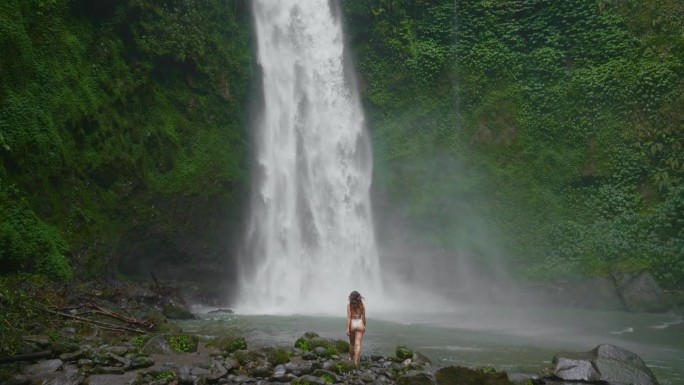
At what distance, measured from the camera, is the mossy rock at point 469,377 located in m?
7.61

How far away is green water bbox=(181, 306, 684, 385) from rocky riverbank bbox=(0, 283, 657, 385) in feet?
2.87

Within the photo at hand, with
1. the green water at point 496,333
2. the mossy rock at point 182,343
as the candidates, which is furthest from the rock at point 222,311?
the mossy rock at point 182,343

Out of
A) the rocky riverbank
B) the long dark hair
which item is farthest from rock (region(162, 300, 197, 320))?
the long dark hair

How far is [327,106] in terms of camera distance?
79.2 ft

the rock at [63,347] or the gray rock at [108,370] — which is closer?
the gray rock at [108,370]

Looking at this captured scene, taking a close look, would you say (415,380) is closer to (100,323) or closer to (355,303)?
(355,303)

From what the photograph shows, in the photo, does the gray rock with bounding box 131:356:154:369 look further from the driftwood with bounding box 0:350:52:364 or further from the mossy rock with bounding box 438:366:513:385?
the mossy rock with bounding box 438:366:513:385

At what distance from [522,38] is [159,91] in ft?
53.8

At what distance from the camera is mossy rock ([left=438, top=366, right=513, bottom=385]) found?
761cm

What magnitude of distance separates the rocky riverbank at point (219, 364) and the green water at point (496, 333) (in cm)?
88

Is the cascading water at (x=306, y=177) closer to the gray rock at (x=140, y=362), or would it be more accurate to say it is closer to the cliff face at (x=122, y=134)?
the cliff face at (x=122, y=134)

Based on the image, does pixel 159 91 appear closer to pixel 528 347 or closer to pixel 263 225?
pixel 263 225

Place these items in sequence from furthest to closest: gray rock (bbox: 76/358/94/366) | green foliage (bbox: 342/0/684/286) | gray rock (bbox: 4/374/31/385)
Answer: green foliage (bbox: 342/0/684/286) → gray rock (bbox: 76/358/94/366) → gray rock (bbox: 4/374/31/385)

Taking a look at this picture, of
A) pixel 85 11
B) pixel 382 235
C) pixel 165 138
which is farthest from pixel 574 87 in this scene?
pixel 85 11
